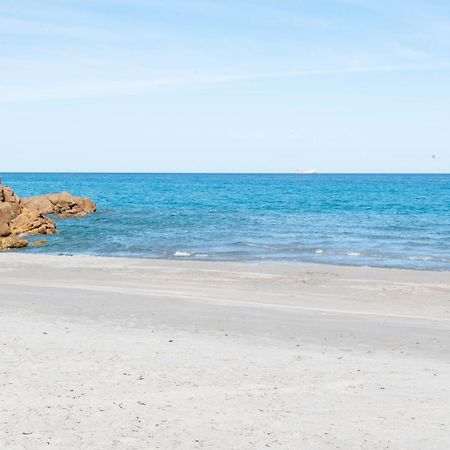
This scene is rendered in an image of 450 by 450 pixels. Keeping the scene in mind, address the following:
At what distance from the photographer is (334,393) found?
31.5ft

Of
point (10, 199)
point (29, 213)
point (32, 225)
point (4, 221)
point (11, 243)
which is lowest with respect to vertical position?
point (11, 243)

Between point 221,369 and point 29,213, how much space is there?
3459 cm

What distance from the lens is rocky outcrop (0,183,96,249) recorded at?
123ft

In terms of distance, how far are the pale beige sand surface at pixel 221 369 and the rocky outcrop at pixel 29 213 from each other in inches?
723

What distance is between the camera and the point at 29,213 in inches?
1686

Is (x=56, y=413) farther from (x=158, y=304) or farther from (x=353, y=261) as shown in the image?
(x=353, y=261)

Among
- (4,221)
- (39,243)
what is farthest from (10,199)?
(39,243)

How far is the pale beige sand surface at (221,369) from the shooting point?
807 centimetres

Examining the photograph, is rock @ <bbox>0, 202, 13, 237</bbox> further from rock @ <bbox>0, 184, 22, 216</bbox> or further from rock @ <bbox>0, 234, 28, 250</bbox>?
rock @ <bbox>0, 184, 22, 216</bbox>

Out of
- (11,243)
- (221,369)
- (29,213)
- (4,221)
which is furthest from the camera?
(29,213)

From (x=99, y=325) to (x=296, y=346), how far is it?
436cm

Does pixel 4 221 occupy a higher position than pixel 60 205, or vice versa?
pixel 60 205

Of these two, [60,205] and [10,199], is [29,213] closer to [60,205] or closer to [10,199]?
[10,199]

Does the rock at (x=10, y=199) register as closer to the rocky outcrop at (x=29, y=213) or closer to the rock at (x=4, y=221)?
the rocky outcrop at (x=29, y=213)
